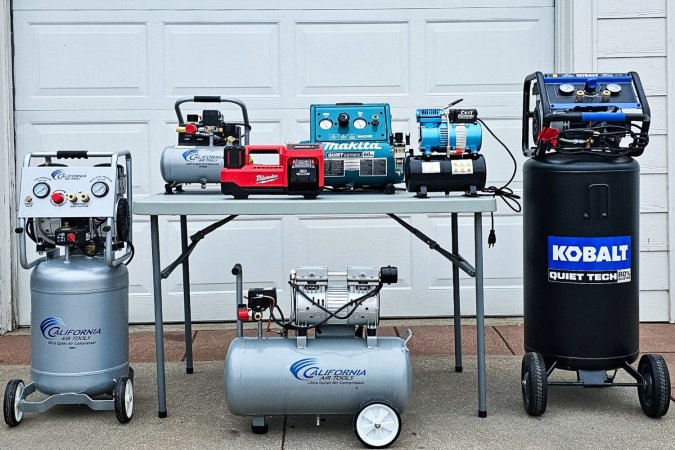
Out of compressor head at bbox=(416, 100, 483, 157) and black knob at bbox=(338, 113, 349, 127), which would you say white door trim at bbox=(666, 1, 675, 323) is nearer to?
compressor head at bbox=(416, 100, 483, 157)

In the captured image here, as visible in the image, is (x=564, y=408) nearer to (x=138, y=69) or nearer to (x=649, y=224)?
(x=649, y=224)

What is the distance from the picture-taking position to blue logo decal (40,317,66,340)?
386 cm

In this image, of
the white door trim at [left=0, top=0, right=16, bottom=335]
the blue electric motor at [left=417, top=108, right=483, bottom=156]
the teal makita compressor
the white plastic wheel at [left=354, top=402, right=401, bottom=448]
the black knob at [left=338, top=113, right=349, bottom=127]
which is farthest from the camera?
the white door trim at [left=0, top=0, right=16, bottom=335]

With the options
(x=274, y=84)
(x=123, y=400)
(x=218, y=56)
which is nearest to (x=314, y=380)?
(x=123, y=400)

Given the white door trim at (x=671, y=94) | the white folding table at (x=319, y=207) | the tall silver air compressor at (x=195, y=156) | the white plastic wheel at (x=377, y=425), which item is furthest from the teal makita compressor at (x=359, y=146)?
the white door trim at (x=671, y=94)

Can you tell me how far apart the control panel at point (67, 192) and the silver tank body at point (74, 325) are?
0.24 meters

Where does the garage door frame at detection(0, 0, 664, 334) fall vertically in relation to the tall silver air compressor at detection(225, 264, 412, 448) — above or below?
above

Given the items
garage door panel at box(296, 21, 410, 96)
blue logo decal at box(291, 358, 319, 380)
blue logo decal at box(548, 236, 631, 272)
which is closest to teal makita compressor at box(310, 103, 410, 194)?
blue logo decal at box(548, 236, 631, 272)

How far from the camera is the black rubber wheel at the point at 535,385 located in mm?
3867

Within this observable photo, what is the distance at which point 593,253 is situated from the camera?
387cm

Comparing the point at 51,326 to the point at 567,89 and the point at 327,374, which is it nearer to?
the point at 327,374

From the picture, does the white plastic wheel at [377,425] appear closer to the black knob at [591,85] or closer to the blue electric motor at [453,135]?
the blue electric motor at [453,135]

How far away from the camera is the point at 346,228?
5.86m

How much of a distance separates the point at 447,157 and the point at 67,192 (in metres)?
1.67
